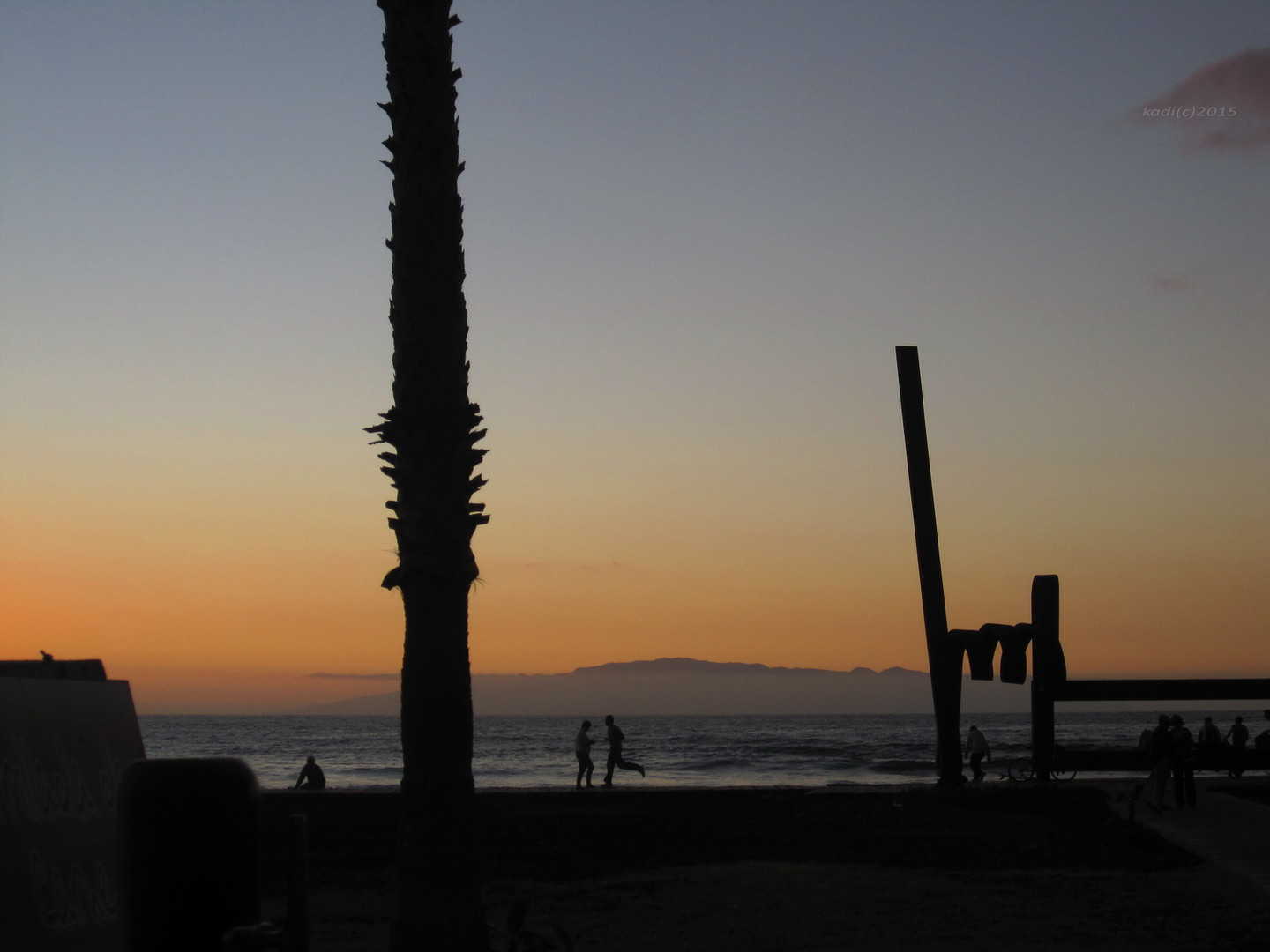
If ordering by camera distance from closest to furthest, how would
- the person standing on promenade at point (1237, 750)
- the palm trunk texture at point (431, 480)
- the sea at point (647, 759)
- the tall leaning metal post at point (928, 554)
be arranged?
1. the palm trunk texture at point (431, 480)
2. the tall leaning metal post at point (928, 554)
3. the person standing on promenade at point (1237, 750)
4. the sea at point (647, 759)

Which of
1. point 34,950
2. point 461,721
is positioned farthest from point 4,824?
point 461,721

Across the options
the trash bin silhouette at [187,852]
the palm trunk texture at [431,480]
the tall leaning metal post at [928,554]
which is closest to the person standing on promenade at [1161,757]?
the tall leaning metal post at [928,554]

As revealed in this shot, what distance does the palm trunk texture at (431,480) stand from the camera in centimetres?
714

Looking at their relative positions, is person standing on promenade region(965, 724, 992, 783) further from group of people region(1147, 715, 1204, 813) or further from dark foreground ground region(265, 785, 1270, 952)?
group of people region(1147, 715, 1204, 813)

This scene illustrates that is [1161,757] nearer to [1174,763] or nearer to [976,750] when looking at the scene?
[1174,763]

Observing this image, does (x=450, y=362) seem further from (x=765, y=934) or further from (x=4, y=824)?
(x=765, y=934)

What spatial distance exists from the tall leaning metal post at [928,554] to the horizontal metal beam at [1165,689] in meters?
1.73

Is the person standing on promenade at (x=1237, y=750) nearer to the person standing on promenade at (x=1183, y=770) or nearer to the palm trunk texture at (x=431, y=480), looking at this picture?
the person standing on promenade at (x=1183, y=770)

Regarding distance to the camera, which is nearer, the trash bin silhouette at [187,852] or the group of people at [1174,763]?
the trash bin silhouette at [187,852]

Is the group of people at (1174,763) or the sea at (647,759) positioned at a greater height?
the group of people at (1174,763)

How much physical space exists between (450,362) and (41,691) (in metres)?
3.36

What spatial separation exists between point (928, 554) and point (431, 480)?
1180 centimetres

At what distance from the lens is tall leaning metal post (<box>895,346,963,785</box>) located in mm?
17797

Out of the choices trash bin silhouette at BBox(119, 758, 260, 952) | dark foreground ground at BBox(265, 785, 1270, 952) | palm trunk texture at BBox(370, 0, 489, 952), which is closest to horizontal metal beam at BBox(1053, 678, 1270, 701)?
dark foreground ground at BBox(265, 785, 1270, 952)
